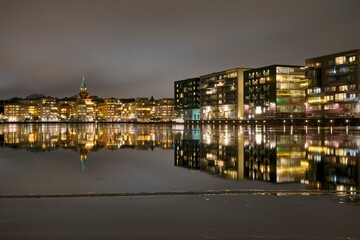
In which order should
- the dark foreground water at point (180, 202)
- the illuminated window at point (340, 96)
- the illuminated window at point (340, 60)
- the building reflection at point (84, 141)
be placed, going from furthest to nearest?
the illuminated window at point (340, 60) → the illuminated window at point (340, 96) → the building reflection at point (84, 141) → the dark foreground water at point (180, 202)

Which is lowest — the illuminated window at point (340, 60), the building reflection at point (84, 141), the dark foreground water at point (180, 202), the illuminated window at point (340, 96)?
the dark foreground water at point (180, 202)

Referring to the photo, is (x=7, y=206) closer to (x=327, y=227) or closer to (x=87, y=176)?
(x=87, y=176)

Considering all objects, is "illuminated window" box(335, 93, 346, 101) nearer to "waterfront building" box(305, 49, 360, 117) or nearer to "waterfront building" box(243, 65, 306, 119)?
"waterfront building" box(305, 49, 360, 117)

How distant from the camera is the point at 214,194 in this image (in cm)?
1055

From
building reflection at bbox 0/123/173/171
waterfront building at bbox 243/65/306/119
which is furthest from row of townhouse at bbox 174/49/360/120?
building reflection at bbox 0/123/173/171

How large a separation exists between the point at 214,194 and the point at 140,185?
3.01 metres

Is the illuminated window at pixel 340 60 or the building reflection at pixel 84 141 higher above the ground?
the illuminated window at pixel 340 60

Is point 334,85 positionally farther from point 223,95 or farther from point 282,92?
point 223,95

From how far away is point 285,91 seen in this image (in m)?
135

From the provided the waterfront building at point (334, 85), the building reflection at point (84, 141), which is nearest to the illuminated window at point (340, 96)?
the waterfront building at point (334, 85)

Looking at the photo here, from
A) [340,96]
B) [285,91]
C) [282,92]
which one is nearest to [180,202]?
[340,96]

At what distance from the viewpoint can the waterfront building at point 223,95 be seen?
158m

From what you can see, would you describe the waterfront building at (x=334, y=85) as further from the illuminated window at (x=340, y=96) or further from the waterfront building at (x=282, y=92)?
the waterfront building at (x=282, y=92)

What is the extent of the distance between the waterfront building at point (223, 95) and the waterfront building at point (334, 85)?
38.1 meters
